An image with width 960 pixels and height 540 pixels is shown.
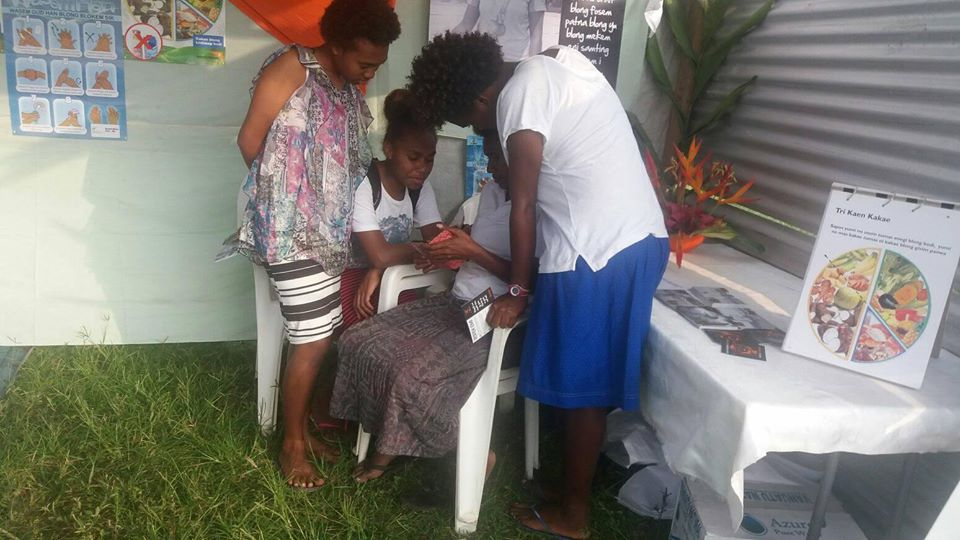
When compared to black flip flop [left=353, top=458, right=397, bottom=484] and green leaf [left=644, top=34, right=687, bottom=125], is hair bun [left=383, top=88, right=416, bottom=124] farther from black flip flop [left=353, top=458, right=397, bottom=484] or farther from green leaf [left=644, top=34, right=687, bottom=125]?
green leaf [left=644, top=34, right=687, bottom=125]

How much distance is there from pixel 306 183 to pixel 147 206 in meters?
1.30

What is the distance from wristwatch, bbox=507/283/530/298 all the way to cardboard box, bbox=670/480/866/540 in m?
0.75

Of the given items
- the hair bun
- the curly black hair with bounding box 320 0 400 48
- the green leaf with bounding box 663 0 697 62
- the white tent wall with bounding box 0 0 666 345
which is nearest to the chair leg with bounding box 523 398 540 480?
the hair bun

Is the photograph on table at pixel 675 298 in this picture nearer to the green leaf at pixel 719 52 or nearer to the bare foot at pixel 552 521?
the bare foot at pixel 552 521

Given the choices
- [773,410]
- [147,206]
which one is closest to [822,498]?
[773,410]

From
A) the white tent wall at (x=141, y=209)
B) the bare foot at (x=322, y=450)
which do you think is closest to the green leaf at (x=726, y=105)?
the white tent wall at (x=141, y=209)

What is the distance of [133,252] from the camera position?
3.23 metres

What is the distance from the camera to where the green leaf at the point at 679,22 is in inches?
130

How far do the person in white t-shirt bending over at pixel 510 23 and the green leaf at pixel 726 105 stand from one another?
887 millimetres

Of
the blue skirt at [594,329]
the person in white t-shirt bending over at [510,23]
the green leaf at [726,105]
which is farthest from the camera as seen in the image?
the person in white t-shirt bending over at [510,23]

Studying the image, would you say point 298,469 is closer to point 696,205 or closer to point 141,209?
point 141,209

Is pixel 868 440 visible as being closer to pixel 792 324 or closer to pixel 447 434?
pixel 792 324

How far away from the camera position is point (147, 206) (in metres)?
3.20

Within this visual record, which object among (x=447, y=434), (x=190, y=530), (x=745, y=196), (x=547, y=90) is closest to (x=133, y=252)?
(x=190, y=530)
